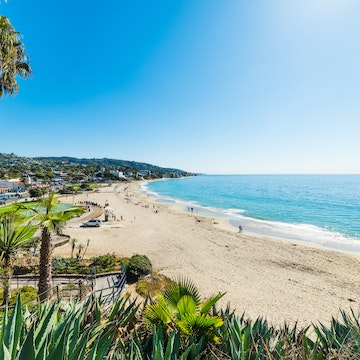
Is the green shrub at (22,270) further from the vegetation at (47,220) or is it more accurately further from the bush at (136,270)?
the vegetation at (47,220)

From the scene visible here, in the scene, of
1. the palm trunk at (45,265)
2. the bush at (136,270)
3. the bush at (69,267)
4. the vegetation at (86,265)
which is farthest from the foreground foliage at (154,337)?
the bush at (69,267)

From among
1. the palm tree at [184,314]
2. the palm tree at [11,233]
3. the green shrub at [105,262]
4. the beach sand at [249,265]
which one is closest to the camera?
the palm tree at [184,314]

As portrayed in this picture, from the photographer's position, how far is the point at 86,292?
10125mm

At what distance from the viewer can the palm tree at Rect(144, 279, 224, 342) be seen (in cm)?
287

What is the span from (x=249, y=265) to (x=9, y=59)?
19.2 m

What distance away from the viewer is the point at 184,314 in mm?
3150

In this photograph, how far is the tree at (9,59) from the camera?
8.17 meters

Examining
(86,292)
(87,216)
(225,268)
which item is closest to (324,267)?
(225,268)

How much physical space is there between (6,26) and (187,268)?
1642cm

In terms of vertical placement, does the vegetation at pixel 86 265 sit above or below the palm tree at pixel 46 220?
below

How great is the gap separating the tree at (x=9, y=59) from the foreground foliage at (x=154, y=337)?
948 centimetres

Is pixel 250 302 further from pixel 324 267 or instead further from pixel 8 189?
pixel 8 189

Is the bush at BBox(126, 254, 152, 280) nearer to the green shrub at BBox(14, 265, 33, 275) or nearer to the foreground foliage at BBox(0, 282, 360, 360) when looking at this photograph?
the green shrub at BBox(14, 265, 33, 275)

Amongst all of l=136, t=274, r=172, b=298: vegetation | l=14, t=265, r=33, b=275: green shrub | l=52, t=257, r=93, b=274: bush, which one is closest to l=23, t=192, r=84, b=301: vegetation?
l=136, t=274, r=172, b=298: vegetation
